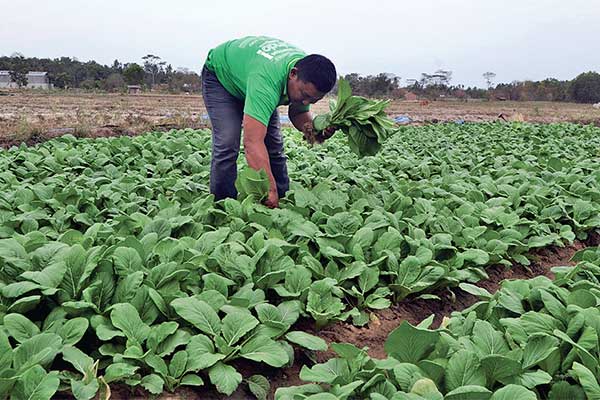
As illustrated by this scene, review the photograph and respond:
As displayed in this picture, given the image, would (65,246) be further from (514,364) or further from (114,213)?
(514,364)

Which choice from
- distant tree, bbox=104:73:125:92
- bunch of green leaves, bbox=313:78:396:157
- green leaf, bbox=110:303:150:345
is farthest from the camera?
distant tree, bbox=104:73:125:92

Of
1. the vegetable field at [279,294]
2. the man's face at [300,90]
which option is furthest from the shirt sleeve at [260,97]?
the vegetable field at [279,294]

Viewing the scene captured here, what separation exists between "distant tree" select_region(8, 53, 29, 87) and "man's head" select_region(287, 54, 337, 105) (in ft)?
165

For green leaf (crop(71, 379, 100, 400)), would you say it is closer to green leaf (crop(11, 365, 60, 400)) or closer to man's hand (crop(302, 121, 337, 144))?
green leaf (crop(11, 365, 60, 400))

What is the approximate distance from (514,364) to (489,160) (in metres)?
6.14

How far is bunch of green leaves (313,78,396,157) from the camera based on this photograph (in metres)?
4.61

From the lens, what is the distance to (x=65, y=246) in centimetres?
279

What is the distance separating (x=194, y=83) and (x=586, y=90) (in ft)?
120

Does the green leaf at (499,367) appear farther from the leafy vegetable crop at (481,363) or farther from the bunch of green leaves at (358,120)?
the bunch of green leaves at (358,120)

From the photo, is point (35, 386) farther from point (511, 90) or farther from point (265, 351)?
point (511, 90)

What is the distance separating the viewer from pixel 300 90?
3908 mm

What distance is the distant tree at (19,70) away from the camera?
47312 mm

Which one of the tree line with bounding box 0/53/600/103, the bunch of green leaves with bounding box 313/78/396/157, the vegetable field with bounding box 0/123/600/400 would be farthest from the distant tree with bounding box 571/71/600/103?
the bunch of green leaves with bounding box 313/78/396/157

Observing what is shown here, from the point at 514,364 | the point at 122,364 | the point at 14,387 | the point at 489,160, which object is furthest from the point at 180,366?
the point at 489,160
